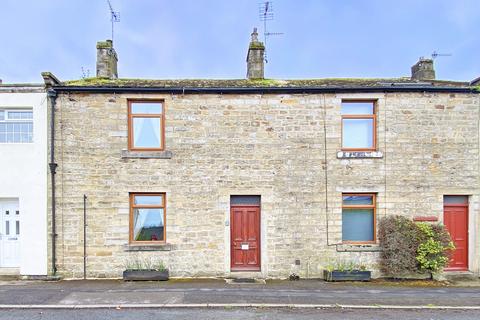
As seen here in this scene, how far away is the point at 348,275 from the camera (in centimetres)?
981

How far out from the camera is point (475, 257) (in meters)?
10.3

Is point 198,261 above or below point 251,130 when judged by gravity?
below

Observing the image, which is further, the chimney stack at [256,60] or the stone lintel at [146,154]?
the chimney stack at [256,60]

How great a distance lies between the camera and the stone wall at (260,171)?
33.2ft

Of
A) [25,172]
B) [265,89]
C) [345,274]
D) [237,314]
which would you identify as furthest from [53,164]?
[345,274]

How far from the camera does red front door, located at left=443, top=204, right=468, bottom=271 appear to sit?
1051 cm

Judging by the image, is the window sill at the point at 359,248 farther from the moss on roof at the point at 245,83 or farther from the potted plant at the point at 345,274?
the moss on roof at the point at 245,83

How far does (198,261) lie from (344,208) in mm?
Result: 5067

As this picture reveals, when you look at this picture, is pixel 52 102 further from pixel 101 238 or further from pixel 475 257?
pixel 475 257

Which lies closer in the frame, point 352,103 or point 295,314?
point 295,314

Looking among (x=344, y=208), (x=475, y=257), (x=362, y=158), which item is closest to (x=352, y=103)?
(x=362, y=158)

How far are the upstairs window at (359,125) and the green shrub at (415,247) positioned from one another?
2.74 m

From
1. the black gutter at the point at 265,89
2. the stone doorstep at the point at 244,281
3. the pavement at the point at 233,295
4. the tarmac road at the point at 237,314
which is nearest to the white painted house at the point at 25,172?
the pavement at the point at 233,295

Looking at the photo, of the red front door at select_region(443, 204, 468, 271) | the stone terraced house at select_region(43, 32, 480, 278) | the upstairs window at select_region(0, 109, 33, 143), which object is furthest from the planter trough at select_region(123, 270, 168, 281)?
the red front door at select_region(443, 204, 468, 271)
